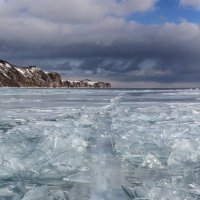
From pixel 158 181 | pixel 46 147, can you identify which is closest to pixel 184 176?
pixel 158 181

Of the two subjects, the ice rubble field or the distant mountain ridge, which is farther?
the distant mountain ridge

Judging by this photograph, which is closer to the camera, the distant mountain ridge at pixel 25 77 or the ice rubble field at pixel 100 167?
the ice rubble field at pixel 100 167

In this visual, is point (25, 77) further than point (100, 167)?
Yes

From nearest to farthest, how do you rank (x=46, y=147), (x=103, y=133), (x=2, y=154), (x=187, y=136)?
1. (x=2, y=154)
2. (x=46, y=147)
3. (x=187, y=136)
4. (x=103, y=133)

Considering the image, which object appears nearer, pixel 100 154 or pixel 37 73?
pixel 100 154

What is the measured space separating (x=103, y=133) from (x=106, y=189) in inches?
180

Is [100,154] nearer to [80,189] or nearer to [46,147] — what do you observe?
[46,147]

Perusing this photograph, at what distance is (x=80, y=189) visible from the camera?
13.6 feet

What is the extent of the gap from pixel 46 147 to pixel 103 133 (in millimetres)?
2836

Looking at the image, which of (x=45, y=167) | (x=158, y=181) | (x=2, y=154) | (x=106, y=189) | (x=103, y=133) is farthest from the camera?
(x=103, y=133)

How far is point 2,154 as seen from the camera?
5.43 metres

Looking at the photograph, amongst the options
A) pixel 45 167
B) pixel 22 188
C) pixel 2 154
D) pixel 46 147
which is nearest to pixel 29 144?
pixel 46 147

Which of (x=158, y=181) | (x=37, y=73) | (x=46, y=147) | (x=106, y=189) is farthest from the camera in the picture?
(x=37, y=73)

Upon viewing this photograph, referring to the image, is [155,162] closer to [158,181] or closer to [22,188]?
[158,181]
